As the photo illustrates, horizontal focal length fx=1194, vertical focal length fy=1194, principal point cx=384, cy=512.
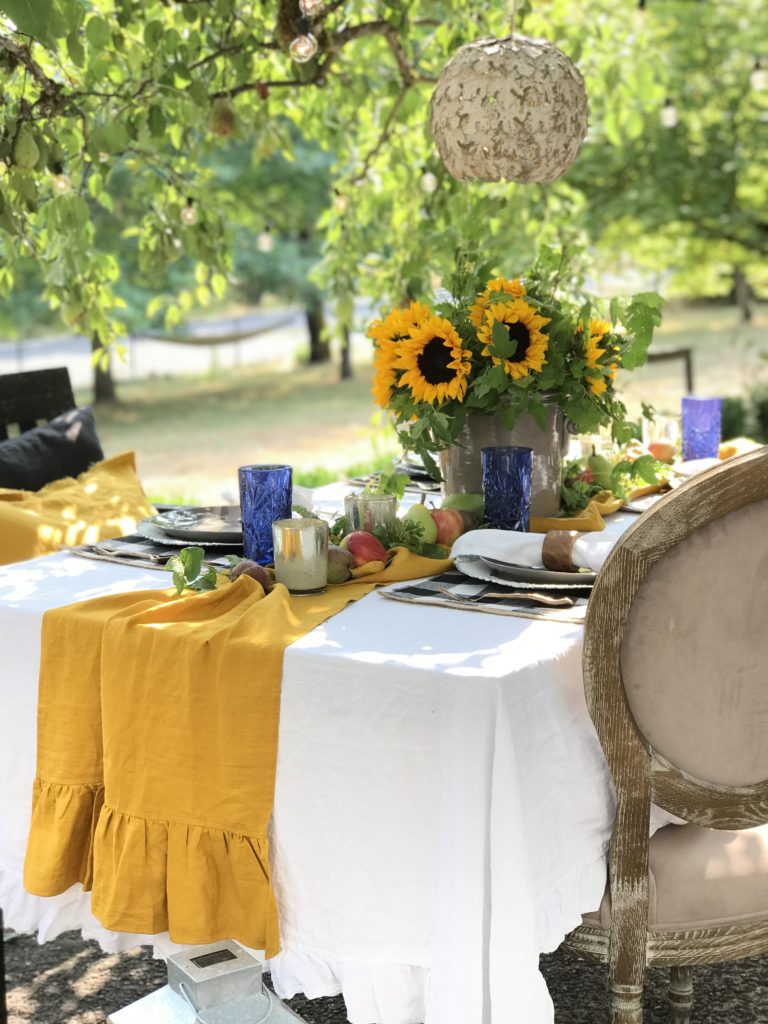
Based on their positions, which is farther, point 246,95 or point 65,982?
point 246,95

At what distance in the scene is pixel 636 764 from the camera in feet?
4.82

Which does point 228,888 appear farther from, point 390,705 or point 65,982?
point 65,982

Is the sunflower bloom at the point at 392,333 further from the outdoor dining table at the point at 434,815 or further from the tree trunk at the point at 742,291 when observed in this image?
the tree trunk at the point at 742,291

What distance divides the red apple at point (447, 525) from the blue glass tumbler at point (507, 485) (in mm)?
54

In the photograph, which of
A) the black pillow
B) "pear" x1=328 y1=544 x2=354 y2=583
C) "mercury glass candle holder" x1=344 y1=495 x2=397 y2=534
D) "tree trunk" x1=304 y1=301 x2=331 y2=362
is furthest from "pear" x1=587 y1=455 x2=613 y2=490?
"tree trunk" x1=304 y1=301 x2=331 y2=362

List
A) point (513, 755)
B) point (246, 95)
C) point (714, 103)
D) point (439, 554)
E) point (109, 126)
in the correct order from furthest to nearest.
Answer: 1. point (714, 103)
2. point (246, 95)
3. point (109, 126)
4. point (439, 554)
5. point (513, 755)

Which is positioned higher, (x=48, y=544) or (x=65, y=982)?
(x=48, y=544)

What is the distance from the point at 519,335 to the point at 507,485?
0.84 feet

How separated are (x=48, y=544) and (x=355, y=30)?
1618 mm

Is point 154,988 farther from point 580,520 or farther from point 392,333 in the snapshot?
point 392,333

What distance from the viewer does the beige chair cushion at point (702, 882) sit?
1.52m

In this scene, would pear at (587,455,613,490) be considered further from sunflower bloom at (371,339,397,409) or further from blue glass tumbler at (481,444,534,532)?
sunflower bloom at (371,339,397,409)

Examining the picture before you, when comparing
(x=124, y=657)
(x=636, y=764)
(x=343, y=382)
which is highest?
(x=124, y=657)

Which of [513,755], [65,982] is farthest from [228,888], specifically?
[65,982]
